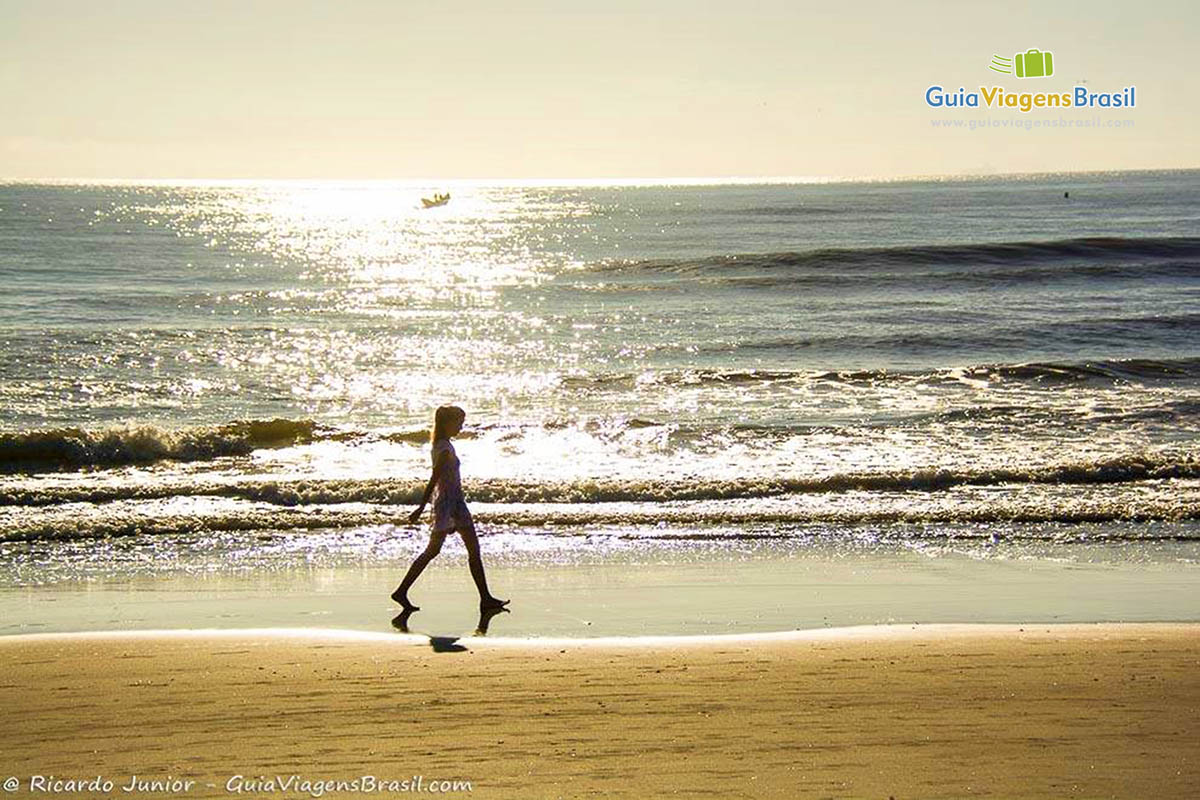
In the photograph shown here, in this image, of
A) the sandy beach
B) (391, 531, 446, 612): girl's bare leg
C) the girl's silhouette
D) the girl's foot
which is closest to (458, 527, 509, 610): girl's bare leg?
the girl's silhouette

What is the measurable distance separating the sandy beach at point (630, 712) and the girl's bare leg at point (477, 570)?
1.00m

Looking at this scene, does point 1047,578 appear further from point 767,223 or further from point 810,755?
point 767,223

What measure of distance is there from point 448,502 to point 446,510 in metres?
0.06

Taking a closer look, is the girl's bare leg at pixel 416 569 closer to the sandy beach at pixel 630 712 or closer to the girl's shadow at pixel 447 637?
the girl's shadow at pixel 447 637

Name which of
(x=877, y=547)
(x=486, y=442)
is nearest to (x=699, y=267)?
(x=486, y=442)

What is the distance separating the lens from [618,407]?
2116cm

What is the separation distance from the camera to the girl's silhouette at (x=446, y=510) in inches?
379

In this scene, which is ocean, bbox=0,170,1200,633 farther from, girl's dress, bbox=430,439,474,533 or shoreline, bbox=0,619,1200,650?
shoreline, bbox=0,619,1200,650

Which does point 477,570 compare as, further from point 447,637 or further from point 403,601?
point 447,637

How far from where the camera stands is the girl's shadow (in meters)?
8.36

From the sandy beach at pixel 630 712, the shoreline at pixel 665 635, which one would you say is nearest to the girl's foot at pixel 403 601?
the shoreline at pixel 665 635

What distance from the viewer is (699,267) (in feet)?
145

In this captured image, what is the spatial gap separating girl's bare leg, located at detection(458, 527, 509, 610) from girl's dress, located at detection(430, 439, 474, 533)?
0.28 ft

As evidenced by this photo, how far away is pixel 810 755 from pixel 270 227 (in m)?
90.5
